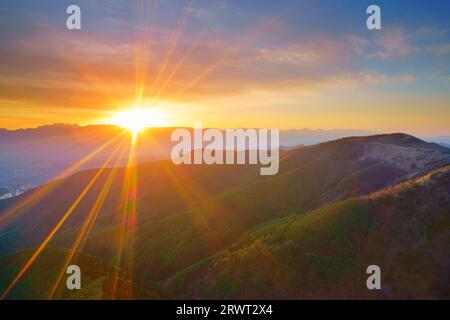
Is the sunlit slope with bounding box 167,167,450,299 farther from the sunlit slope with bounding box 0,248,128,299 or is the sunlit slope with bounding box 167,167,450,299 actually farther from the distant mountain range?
the sunlit slope with bounding box 0,248,128,299

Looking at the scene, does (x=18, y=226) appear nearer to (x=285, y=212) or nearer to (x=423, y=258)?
(x=285, y=212)

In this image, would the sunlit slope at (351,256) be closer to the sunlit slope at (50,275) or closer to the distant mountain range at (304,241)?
the distant mountain range at (304,241)

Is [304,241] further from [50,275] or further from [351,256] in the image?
[50,275]

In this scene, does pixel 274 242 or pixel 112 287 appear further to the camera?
pixel 274 242

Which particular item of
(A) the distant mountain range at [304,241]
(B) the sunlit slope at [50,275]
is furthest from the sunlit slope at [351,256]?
(B) the sunlit slope at [50,275]

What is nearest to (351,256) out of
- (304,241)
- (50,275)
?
(304,241)

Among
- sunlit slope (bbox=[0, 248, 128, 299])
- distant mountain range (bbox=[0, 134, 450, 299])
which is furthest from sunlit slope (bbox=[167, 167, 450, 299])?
sunlit slope (bbox=[0, 248, 128, 299])

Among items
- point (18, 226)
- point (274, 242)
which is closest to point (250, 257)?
point (274, 242)
